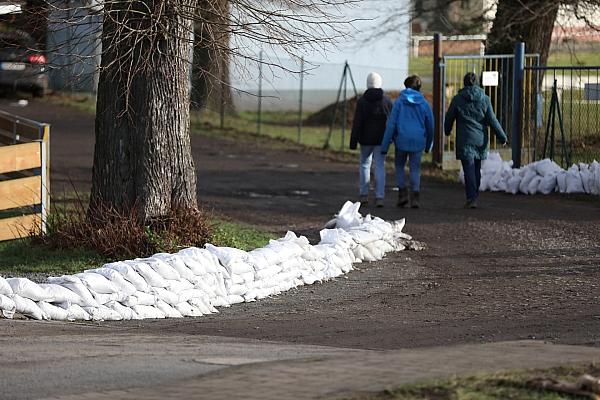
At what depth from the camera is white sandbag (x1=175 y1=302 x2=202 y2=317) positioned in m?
10.6

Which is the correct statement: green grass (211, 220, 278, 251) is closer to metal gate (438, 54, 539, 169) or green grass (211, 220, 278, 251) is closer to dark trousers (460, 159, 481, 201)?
dark trousers (460, 159, 481, 201)

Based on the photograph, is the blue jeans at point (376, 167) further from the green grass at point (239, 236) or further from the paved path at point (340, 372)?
the paved path at point (340, 372)

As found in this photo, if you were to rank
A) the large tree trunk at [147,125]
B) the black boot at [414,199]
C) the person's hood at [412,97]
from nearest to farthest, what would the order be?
the large tree trunk at [147,125], the person's hood at [412,97], the black boot at [414,199]

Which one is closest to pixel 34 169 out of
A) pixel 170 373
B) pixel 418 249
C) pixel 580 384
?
pixel 418 249

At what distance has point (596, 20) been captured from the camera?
26.0 m

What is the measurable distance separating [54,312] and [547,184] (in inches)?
430

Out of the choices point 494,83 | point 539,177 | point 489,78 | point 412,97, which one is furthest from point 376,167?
point 494,83

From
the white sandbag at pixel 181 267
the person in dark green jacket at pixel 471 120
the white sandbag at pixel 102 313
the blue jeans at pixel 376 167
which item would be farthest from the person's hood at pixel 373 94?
the white sandbag at pixel 102 313

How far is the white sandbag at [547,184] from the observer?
62.8 ft

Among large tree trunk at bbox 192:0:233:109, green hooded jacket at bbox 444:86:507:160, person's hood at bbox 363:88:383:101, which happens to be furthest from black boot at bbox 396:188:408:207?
large tree trunk at bbox 192:0:233:109

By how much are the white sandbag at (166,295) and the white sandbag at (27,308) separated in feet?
3.54

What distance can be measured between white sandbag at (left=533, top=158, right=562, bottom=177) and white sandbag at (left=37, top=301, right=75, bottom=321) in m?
11.0

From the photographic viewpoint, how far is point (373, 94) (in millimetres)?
17547

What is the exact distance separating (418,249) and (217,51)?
136 inches
